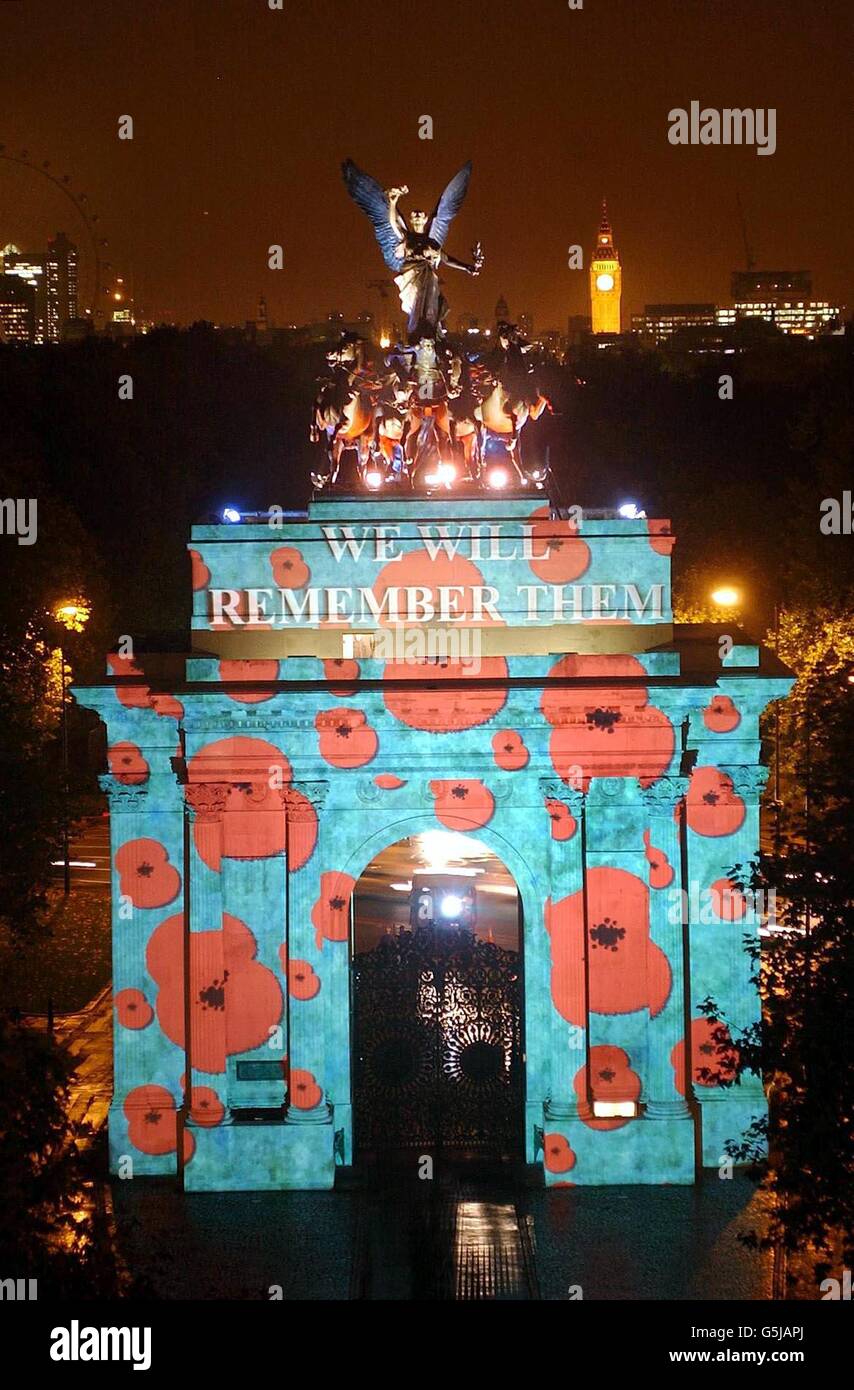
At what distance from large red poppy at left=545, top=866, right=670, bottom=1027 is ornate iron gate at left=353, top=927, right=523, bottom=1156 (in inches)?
38.1

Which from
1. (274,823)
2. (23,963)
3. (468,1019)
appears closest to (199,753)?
(274,823)

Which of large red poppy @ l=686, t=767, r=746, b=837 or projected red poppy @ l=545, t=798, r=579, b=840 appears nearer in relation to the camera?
projected red poppy @ l=545, t=798, r=579, b=840

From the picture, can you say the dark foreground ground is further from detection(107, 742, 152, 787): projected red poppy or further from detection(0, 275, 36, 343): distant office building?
detection(0, 275, 36, 343): distant office building

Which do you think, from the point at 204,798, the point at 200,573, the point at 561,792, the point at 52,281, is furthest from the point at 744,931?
the point at 52,281

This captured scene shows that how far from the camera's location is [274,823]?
30.5 metres

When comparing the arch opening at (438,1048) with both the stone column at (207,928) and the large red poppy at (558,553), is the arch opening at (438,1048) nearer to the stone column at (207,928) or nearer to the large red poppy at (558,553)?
the stone column at (207,928)

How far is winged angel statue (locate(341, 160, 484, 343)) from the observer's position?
33125 millimetres

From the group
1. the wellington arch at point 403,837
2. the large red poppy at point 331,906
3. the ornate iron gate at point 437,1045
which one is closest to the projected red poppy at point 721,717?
the wellington arch at point 403,837

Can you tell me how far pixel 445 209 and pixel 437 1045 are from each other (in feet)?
51.7

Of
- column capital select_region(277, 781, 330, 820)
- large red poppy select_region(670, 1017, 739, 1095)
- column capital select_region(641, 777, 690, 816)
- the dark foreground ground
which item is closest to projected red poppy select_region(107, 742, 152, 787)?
column capital select_region(277, 781, 330, 820)

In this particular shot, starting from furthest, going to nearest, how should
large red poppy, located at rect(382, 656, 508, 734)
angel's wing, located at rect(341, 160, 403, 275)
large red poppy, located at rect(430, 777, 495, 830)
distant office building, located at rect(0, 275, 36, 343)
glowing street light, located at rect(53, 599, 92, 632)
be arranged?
1. distant office building, located at rect(0, 275, 36, 343)
2. glowing street light, located at rect(53, 599, 92, 632)
3. angel's wing, located at rect(341, 160, 403, 275)
4. large red poppy, located at rect(430, 777, 495, 830)
5. large red poppy, located at rect(382, 656, 508, 734)

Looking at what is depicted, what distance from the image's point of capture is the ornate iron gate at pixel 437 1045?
30.9m

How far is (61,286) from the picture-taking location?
164 meters

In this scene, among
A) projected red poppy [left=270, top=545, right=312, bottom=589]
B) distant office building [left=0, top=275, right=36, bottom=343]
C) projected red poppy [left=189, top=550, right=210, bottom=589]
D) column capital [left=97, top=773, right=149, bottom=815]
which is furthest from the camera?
distant office building [left=0, top=275, right=36, bottom=343]
